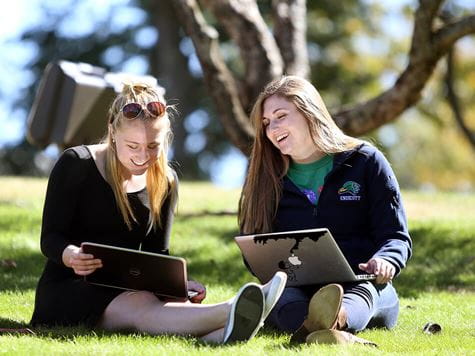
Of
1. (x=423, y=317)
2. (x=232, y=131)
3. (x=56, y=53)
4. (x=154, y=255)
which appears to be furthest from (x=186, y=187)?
(x=56, y=53)

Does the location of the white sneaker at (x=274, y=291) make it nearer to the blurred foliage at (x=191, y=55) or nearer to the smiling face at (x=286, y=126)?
the smiling face at (x=286, y=126)

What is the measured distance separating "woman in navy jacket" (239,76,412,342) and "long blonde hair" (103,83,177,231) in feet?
1.62

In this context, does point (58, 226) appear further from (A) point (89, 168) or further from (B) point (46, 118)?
(B) point (46, 118)

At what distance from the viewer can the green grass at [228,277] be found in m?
3.96

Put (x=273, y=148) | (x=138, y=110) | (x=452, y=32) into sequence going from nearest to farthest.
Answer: (x=138, y=110) → (x=273, y=148) → (x=452, y=32)

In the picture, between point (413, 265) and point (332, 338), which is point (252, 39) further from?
point (332, 338)

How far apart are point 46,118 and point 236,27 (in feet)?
7.25

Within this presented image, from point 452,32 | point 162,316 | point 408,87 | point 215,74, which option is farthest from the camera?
point 215,74

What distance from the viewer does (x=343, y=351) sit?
150 inches

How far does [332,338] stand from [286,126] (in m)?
1.21

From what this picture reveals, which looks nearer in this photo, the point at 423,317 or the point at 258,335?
the point at 258,335

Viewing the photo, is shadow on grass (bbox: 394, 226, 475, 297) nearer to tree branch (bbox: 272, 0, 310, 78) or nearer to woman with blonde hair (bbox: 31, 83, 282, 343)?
woman with blonde hair (bbox: 31, 83, 282, 343)

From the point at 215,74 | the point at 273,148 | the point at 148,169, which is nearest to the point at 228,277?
the point at 273,148

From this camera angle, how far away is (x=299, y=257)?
443cm
